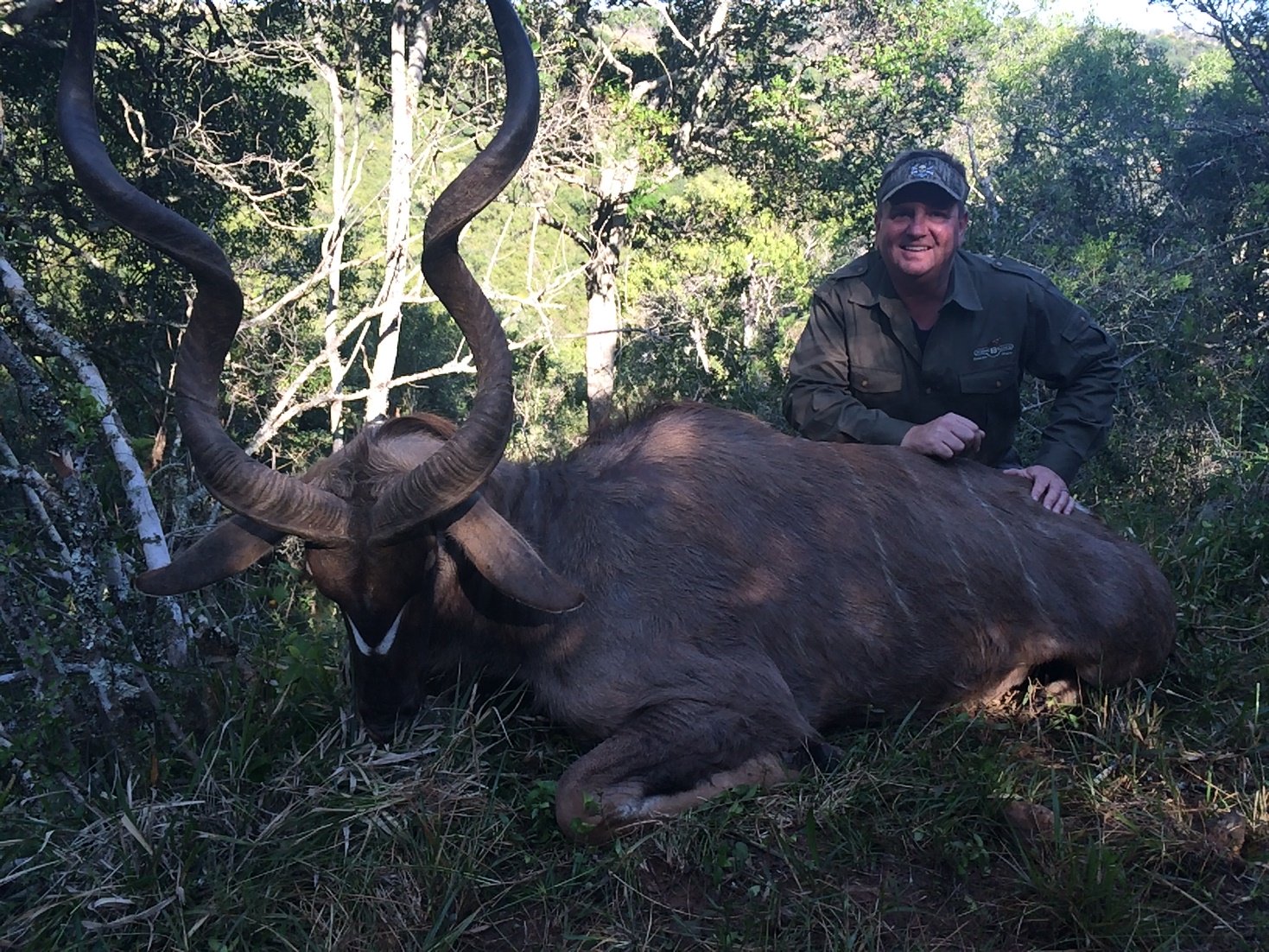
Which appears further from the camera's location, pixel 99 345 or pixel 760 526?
pixel 99 345

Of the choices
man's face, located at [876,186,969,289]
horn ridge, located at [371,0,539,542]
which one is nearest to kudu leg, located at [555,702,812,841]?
horn ridge, located at [371,0,539,542]

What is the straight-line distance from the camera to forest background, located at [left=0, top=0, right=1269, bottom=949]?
3139 mm

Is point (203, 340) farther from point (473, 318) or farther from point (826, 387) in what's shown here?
point (826, 387)

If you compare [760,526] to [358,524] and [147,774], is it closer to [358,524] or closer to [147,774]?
[358,524]

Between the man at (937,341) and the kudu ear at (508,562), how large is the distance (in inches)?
78.4

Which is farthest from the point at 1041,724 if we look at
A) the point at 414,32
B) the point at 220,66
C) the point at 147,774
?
the point at 414,32

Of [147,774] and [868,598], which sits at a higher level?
[868,598]

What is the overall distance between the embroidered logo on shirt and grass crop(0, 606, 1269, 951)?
191 cm

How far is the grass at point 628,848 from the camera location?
2.99 m

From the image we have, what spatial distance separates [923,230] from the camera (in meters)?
5.04

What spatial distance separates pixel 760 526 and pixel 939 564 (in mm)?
758

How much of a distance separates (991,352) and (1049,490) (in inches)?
33.5

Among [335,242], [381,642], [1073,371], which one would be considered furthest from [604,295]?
[381,642]

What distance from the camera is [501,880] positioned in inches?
127
